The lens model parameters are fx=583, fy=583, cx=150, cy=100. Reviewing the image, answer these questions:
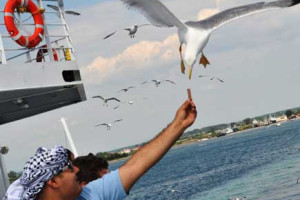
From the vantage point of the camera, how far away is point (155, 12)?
3.94 meters

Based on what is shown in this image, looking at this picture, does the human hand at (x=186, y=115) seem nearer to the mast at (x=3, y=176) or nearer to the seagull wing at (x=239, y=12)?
the seagull wing at (x=239, y=12)

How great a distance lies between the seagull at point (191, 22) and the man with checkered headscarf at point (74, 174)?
0.37 meters

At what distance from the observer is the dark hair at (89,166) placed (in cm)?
387

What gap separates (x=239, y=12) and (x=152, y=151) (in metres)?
1.80

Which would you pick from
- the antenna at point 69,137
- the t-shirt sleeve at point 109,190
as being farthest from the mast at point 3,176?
the t-shirt sleeve at point 109,190

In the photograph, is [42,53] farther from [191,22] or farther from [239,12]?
[191,22]

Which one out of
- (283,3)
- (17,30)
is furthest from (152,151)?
(17,30)

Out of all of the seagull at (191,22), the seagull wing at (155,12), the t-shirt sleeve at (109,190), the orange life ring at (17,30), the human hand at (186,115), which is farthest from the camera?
the orange life ring at (17,30)

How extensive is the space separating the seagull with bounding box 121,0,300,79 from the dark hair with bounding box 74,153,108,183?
0.98 m

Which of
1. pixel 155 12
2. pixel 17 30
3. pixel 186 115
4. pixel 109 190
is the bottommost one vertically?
pixel 109 190

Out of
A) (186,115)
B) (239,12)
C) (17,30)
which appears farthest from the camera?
(17,30)

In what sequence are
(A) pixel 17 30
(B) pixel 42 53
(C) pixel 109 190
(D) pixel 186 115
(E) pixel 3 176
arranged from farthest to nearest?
1. (B) pixel 42 53
2. (A) pixel 17 30
3. (E) pixel 3 176
4. (C) pixel 109 190
5. (D) pixel 186 115

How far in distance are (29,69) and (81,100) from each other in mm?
1109

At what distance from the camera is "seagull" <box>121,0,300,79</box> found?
10.4 ft
